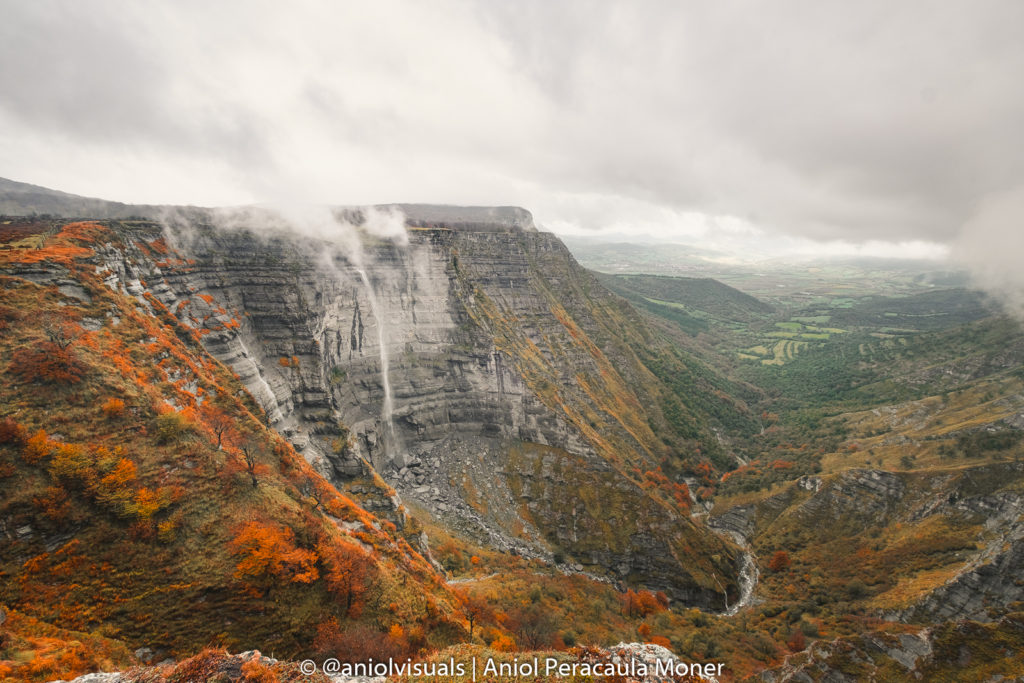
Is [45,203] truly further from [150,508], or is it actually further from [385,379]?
[150,508]

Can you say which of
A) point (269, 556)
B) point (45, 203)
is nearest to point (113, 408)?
point (269, 556)

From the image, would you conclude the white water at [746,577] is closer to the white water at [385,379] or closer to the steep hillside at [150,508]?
the steep hillside at [150,508]

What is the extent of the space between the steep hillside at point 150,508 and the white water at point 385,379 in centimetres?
3540

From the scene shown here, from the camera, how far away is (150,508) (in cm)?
2914

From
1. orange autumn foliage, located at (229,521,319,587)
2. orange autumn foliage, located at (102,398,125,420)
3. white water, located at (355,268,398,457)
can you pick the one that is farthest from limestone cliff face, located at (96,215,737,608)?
orange autumn foliage, located at (229,521,319,587)

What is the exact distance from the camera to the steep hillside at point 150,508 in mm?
25125

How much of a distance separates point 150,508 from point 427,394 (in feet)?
191

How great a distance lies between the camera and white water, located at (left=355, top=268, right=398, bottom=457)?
265 feet

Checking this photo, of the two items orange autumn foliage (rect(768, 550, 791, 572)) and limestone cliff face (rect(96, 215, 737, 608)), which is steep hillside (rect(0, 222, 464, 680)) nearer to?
limestone cliff face (rect(96, 215, 737, 608))

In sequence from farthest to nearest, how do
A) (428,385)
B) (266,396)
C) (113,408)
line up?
1. (428,385)
2. (266,396)
3. (113,408)

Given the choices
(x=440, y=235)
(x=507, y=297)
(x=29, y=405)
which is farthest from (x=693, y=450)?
(x=29, y=405)

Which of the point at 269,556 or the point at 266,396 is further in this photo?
the point at 266,396

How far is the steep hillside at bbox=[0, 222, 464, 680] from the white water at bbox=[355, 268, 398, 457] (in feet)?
116

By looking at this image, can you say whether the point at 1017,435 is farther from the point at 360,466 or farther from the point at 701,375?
the point at 360,466
